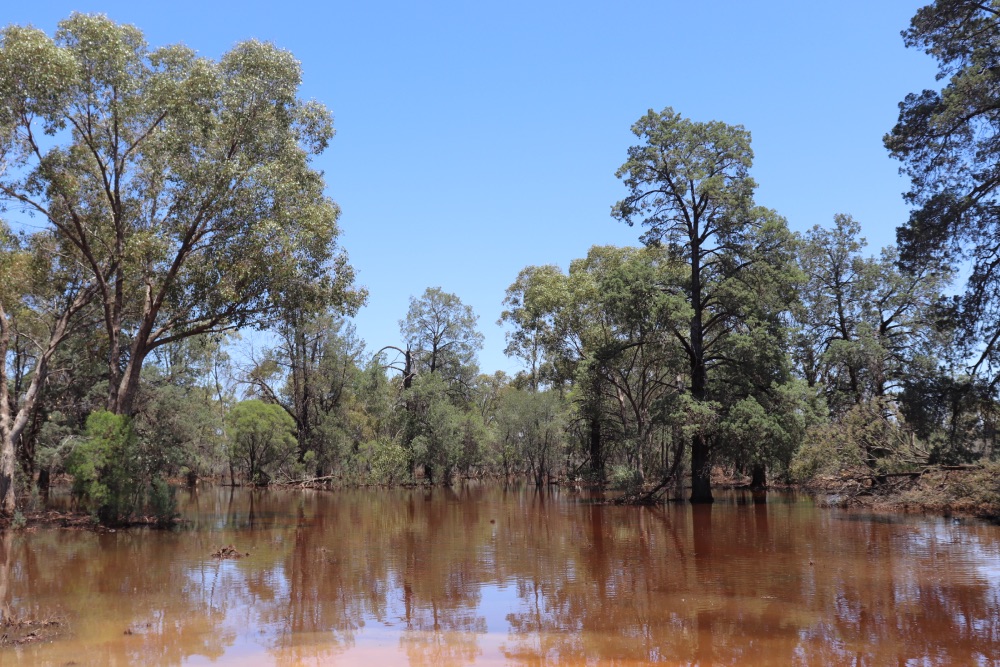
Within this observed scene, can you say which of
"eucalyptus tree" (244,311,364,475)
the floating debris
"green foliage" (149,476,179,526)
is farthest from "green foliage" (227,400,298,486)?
the floating debris

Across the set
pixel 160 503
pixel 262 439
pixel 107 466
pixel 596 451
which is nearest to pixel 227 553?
pixel 107 466

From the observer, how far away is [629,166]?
29750 mm

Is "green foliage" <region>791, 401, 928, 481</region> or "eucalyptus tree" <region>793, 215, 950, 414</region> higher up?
"eucalyptus tree" <region>793, 215, 950, 414</region>

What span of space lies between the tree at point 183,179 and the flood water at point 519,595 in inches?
285

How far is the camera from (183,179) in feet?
68.2

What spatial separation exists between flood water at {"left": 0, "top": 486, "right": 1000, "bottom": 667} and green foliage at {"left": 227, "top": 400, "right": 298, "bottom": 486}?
28653mm

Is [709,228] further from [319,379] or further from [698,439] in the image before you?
[319,379]

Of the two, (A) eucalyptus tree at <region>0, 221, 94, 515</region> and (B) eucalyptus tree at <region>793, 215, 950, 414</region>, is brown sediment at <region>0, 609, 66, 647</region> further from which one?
(B) eucalyptus tree at <region>793, 215, 950, 414</region>

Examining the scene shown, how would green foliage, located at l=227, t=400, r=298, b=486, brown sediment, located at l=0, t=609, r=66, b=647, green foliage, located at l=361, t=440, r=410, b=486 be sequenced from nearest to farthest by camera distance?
brown sediment, located at l=0, t=609, r=66, b=647 < green foliage, located at l=361, t=440, r=410, b=486 < green foliage, located at l=227, t=400, r=298, b=486

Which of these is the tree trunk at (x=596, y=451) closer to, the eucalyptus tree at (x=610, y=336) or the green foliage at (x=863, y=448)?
the eucalyptus tree at (x=610, y=336)

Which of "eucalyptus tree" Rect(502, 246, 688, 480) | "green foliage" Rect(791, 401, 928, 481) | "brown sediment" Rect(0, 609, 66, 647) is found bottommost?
"brown sediment" Rect(0, 609, 66, 647)

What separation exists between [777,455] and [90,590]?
23.4 meters

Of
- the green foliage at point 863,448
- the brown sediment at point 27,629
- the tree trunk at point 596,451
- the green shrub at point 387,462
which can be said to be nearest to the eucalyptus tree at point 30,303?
the brown sediment at point 27,629

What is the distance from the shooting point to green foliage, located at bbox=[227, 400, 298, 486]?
47.7m
